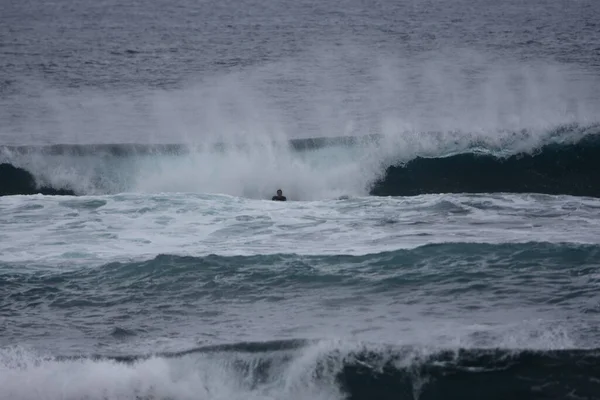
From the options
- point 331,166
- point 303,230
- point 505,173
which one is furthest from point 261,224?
point 505,173

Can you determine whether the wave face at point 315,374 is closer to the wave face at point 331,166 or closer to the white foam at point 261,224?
the white foam at point 261,224

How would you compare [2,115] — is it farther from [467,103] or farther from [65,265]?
[65,265]

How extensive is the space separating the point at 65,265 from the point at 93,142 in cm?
1229

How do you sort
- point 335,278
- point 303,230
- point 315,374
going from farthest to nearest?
point 303,230 < point 335,278 < point 315,374

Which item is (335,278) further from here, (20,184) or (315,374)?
(20,184)

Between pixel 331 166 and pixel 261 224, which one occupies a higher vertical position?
pixel 331 166

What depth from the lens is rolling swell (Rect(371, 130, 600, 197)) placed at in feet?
70.2

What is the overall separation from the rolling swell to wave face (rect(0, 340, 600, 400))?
405 inches

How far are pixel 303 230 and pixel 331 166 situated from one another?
6.51 meters

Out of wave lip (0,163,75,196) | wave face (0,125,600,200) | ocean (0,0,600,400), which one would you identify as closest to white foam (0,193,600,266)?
ocean (0,0,600,400)

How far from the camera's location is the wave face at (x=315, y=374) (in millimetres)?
11000

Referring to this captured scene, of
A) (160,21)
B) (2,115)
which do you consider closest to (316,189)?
(2,115)

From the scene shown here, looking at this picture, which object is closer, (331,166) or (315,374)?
(315,374)

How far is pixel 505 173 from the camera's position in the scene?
2223cm
